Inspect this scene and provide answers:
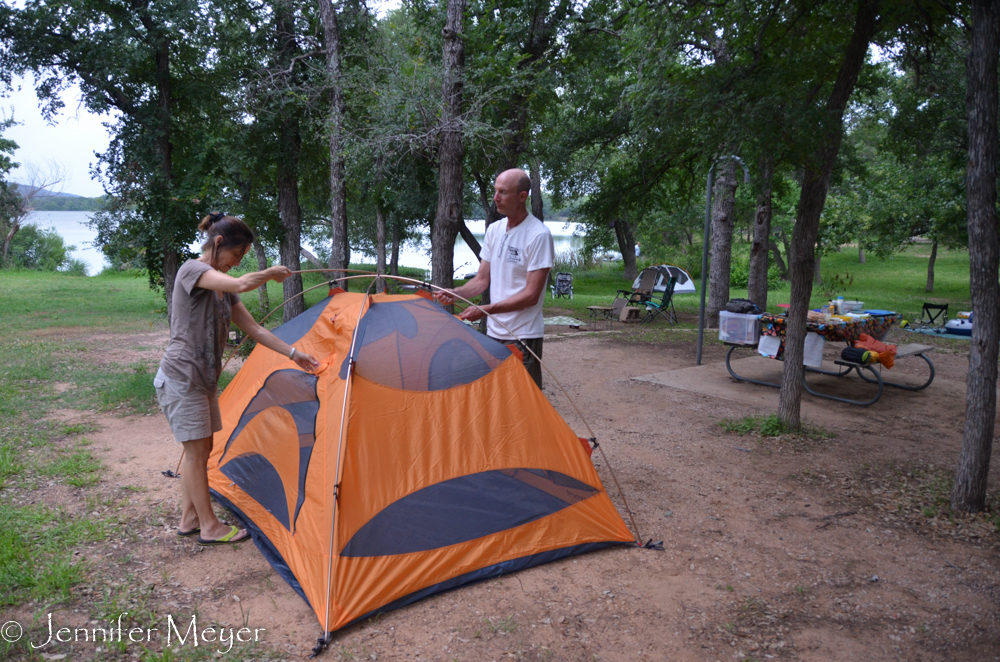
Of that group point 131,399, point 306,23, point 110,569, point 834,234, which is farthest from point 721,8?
point 834,234

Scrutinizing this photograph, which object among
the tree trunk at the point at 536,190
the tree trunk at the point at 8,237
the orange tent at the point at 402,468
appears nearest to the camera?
the orange tent at the point at 402,468

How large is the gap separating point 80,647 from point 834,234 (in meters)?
18.6

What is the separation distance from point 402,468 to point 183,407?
1084 millimetres

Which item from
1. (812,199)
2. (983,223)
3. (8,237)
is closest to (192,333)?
(983,223)

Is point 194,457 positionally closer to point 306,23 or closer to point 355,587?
point 355,587

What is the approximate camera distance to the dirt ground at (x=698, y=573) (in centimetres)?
252

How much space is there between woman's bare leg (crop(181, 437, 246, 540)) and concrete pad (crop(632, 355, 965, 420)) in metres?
4.92

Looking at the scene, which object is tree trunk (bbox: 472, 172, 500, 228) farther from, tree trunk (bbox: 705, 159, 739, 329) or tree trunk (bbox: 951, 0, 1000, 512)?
tree trunk (bbox: 951, 0, 1000, 512)

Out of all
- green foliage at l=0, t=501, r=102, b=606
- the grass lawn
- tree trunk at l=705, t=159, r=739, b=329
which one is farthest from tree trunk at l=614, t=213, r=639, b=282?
green foliage at l=0, t=501, r=102, b=606

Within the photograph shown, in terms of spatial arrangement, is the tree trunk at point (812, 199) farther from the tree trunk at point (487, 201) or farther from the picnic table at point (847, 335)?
the tree trunk at point (487, 201)

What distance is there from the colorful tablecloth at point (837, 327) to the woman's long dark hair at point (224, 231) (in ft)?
17.6

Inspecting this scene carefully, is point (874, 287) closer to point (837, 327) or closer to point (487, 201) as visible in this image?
point (487, 201)

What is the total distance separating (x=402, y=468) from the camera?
2.97 meters
